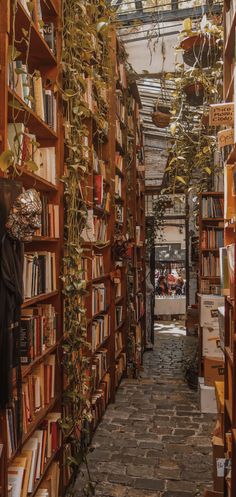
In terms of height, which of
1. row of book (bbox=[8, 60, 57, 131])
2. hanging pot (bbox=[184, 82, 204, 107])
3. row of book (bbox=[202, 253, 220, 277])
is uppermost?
hanging pot (bbox=[184, 82, 204, 107])

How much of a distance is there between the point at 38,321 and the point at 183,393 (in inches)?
128

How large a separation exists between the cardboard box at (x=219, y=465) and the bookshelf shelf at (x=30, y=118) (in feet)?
6.92

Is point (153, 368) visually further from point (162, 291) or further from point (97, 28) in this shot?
point (162, 291)

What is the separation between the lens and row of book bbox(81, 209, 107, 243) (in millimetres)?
3113

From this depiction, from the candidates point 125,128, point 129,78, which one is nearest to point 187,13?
point 129,78

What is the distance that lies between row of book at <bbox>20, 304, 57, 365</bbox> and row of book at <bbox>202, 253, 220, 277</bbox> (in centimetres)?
309

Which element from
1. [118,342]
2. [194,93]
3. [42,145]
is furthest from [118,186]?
[42,145]

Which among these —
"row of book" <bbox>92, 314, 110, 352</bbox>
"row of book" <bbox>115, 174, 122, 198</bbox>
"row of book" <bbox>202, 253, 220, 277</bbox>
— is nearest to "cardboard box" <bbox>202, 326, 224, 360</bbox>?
"row of book" <bbox>202, 253, 220, 277</bbox>

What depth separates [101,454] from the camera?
10.9 feet

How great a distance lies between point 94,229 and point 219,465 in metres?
2.00

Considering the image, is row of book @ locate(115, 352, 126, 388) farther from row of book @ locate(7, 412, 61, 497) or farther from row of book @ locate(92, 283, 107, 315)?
row of book @ locate(7, 412, 61, 497)

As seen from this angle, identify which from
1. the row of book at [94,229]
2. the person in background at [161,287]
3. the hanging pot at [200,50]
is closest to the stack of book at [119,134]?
the hanging pot at [200,50]

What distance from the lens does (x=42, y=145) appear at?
2.53 meters

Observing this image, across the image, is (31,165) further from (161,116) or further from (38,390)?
(161,116)
